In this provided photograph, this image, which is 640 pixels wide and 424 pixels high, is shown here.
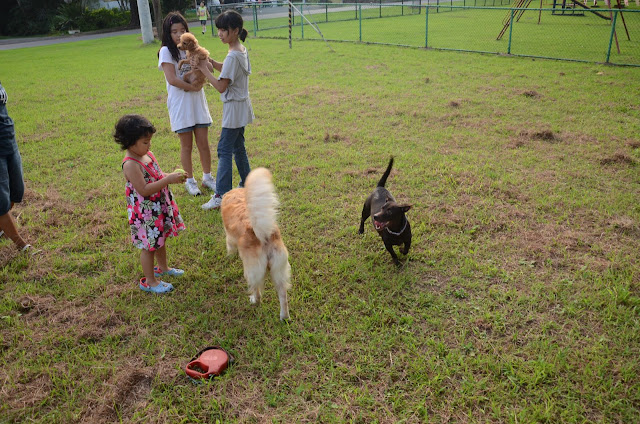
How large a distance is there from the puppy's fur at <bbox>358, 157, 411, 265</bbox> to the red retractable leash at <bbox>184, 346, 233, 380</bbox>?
1.55 metres

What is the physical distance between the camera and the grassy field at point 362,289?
8.25 ft

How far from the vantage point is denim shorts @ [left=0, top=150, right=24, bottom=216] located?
366cm

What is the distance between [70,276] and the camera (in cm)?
368

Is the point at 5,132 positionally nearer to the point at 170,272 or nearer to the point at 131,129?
the point at 131,129

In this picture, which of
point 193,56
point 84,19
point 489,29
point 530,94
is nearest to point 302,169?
point 193,56

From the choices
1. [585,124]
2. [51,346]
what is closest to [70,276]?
[51,346]

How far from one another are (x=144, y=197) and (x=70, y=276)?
3.96 ft

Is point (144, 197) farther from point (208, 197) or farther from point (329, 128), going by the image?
point (329, 128)

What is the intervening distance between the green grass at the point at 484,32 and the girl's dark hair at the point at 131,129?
12.1m

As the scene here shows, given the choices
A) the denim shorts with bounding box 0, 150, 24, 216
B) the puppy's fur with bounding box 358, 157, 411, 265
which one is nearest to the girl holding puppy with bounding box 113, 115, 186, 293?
the denim shorts with bounding box 0, 150, 24, 216

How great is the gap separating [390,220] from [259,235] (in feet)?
3.90

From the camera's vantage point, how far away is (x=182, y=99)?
15.4 ft

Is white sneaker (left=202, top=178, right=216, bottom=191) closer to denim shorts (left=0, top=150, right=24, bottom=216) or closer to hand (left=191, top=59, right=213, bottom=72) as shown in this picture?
hand (left=191, top=59, right=213, bottom=72)

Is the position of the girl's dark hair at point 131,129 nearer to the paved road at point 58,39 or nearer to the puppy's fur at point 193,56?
the puppy's fur at point 193,56
